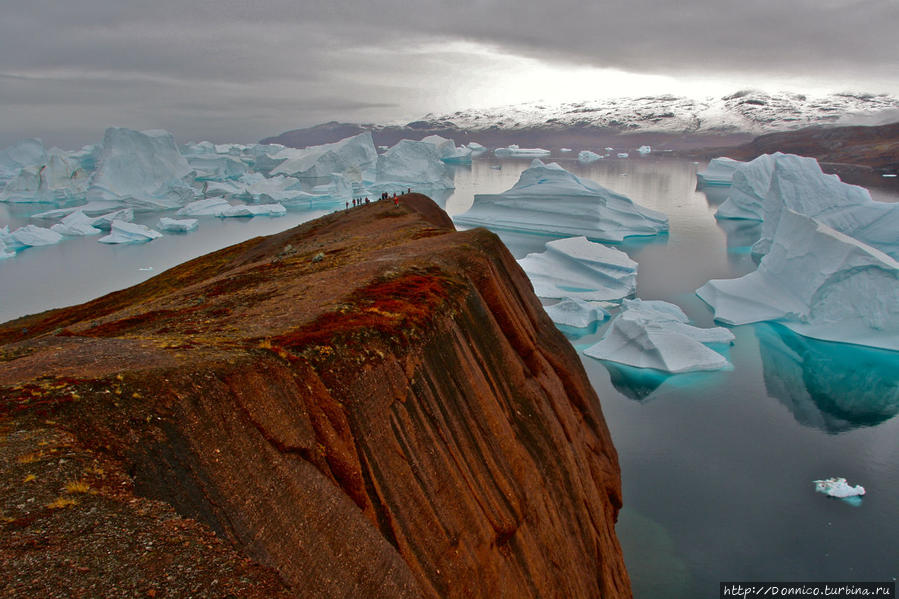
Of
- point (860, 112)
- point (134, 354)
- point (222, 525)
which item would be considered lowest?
point (222, 525)

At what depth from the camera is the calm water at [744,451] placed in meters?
10.9

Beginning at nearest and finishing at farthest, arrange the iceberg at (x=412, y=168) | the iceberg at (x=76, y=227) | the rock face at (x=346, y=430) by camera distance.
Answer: the rock face at (x=346, y=430)
the iceberg at (x=76, y=227)
the iceberg at (x=412, y=168)

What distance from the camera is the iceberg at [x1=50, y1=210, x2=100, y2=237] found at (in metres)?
39.3

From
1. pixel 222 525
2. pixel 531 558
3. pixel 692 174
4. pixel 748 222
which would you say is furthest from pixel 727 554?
pixel 692 174

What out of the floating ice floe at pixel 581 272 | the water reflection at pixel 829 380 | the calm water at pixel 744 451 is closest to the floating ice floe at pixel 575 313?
the calm water at pixel 744 451

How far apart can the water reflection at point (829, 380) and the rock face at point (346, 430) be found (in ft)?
39.9

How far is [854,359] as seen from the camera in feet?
68.3

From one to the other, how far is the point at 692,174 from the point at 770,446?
76.2 meters

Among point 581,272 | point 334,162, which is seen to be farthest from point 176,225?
point 581,272

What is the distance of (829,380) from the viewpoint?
63.1ft

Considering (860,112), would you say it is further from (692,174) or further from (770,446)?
(770,446)

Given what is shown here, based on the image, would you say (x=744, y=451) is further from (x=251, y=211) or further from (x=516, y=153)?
(x=516, y=153)

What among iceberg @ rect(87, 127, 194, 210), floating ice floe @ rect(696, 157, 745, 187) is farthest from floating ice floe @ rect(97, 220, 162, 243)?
floating ice floe @ rect(696, 157, 745, 187)

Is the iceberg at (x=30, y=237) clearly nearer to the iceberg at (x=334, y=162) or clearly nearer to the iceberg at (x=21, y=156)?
the iceberg at (x=334, y=162)
